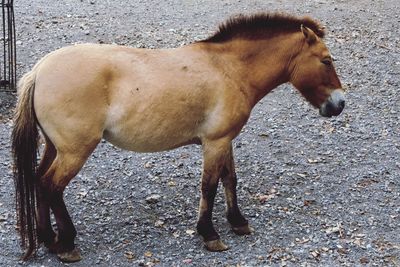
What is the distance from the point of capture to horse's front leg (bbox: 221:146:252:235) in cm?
482

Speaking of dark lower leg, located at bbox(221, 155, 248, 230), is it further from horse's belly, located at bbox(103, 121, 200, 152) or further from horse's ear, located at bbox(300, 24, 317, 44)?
horse's ear, located at bbox(300, 24, 317, 44)

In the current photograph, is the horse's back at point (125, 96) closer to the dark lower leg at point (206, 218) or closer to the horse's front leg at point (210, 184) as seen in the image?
the horse's front leg at point (210, 184)

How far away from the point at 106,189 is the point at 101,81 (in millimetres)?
1588

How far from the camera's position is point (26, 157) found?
4223 millimetres

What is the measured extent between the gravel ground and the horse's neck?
117 cm

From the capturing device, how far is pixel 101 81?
4141mm

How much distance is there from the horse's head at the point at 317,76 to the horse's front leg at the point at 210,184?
792 millimetres

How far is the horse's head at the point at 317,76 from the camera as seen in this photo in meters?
4.59

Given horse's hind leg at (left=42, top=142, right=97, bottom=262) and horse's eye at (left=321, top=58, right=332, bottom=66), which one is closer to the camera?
horse's hind leg at (left=42, top=142, right=97, bottom=262)

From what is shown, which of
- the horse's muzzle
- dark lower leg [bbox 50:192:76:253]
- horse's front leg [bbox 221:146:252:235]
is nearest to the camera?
dark lower leg [bbox 50:192:76:253]

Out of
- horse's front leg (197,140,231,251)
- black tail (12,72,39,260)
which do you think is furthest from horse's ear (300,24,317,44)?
black tail (12,72,39,260)

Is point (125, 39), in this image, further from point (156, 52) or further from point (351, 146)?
point (156, 52)

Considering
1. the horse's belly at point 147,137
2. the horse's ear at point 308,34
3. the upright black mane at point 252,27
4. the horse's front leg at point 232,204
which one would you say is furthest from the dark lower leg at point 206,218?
the horse's ear at point 308,34

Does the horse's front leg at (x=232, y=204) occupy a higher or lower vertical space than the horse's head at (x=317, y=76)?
lower
